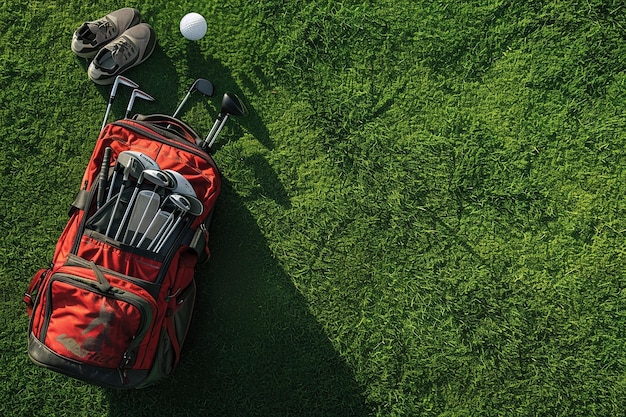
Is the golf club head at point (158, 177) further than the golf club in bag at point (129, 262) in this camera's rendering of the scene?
Yes

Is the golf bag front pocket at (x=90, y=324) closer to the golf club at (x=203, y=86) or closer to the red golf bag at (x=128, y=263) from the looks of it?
the red golf bag at (x=128, y=263)

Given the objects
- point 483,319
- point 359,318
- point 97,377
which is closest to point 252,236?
point 359,318

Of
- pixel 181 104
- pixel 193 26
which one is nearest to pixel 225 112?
pixel 181 104

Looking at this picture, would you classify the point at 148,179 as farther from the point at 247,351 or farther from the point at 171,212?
the point at 247,351

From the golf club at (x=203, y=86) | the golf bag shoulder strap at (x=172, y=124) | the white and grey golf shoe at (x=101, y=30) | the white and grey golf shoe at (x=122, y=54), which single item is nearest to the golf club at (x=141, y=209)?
the golf bag shoulder strap at (x=172, y=124)

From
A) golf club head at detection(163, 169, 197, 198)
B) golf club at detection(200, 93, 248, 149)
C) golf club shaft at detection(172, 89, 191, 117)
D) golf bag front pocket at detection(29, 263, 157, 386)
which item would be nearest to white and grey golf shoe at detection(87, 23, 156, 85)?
golf club shaft at detection(172, 89, 191, 117)

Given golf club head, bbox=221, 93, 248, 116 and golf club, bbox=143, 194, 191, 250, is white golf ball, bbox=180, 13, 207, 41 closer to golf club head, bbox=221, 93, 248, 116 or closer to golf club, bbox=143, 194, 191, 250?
golf club head, bbox=221, 93, 248, 116
